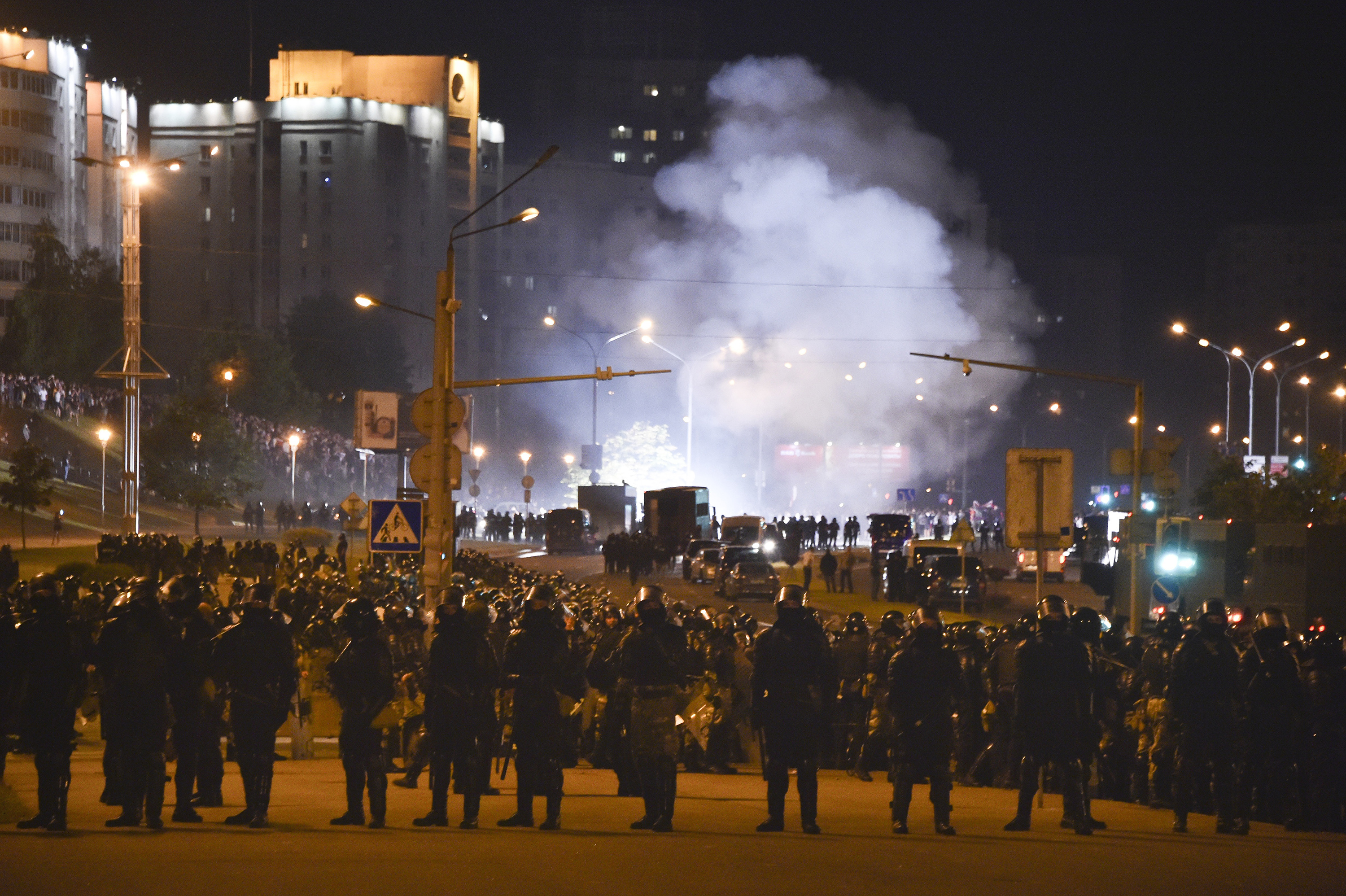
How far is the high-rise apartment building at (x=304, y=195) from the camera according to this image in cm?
10269

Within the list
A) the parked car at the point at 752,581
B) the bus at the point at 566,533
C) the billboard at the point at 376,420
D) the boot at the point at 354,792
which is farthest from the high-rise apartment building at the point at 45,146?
the boot at the point at 354,792

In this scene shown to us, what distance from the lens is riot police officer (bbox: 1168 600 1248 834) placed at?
8844 millimetres

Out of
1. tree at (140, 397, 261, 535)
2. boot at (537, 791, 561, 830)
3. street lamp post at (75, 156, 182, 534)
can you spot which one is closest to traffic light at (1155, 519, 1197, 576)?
boot at (537, 791, 561, 830)

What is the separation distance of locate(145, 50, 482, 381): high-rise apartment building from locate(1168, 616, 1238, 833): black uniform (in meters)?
97.5

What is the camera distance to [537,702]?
8.43 metres

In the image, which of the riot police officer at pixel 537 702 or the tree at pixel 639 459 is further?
the tree at pixel 639 459

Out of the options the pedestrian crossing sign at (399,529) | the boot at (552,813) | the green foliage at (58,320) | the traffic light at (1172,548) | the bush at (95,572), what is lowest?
the boot at (552,813)

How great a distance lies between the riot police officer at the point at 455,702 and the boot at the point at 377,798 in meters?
0.26

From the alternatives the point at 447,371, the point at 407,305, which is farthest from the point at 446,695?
the point at 407,305

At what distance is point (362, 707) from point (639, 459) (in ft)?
230

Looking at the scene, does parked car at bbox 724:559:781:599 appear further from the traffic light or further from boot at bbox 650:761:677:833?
boot at bbox 650:761:677:833

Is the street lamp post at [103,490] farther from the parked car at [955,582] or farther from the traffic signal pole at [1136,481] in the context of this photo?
the traffic signal pole at [1136,481]

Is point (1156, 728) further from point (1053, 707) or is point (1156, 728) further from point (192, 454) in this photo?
point (192, 454)

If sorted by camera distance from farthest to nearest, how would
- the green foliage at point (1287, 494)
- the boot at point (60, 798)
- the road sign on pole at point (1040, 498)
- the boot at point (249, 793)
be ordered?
the green foliage at point (1287, 494) → the road sign on pole at point (1040, 498) → the boot at point (249, 793) → the boot at point (60, 798)
